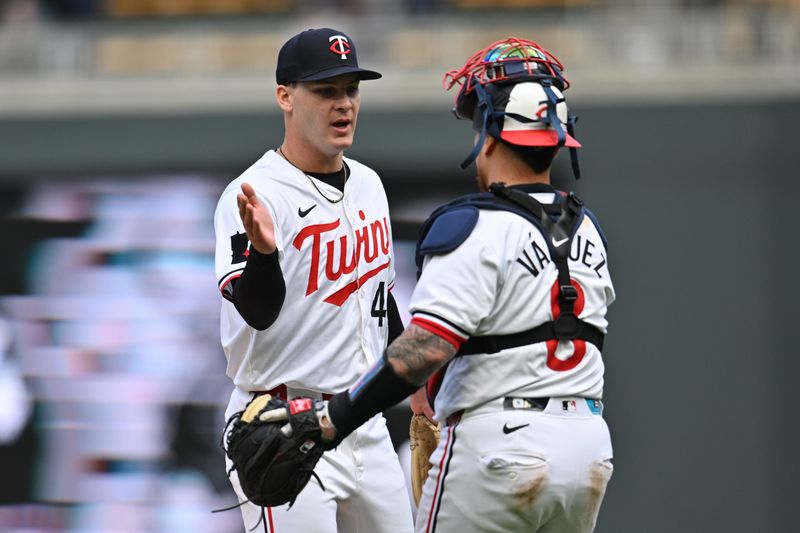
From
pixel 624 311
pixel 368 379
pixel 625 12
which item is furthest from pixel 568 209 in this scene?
pixel 625 12

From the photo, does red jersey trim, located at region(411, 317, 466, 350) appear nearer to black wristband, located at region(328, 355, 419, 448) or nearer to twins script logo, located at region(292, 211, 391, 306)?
black wristband, located at region(328, 355, 419, 448)

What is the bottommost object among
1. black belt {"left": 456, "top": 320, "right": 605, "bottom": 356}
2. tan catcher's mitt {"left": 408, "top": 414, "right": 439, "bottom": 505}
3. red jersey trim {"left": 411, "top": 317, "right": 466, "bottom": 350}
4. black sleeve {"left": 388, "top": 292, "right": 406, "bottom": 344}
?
tan catcher's mitt {"left": 408, "top": 414, "right": 439, "bottom": 505}

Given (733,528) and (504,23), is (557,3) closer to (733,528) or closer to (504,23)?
(504,23)

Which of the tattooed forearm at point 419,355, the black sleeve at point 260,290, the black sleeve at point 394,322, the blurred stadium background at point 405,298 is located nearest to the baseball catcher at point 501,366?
the tattooed forearm at point 419,355

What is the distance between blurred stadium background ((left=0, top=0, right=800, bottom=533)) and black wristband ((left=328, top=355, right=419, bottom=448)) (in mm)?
5355

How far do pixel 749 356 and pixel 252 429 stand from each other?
240 inches

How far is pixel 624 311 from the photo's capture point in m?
9.37

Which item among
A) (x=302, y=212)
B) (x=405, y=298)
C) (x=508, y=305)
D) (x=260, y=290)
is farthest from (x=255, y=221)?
(x=405, y=298)

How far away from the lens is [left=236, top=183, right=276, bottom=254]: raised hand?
4035 mm

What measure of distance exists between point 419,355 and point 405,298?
215 inches

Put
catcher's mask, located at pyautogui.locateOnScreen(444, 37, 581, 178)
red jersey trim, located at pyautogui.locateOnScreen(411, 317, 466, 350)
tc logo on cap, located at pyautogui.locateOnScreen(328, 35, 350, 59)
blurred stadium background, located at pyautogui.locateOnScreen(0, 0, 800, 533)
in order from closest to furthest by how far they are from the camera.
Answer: red jersey trim, located at pyautogui.locateOnScreen(411, 317, 466, 350) → catcher's mask, located at pyautogui.locateOnScreen(444, 37, 581, 178) → tc logo on cap, located at pyautogui.locateOnScreen(328, 35, 350, 59) → blurred stadium background, located at pyautogui.locateOnScreen(0, 0, 800, 533)

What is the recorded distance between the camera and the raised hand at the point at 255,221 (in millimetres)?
4035

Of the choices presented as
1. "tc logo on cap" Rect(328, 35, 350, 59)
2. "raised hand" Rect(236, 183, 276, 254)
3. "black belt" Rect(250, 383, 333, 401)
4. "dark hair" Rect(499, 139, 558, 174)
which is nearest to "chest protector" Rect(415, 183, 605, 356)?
"dark hair" Rect(499, 139, 558, 174)

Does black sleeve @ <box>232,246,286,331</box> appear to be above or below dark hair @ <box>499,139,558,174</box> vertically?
below
